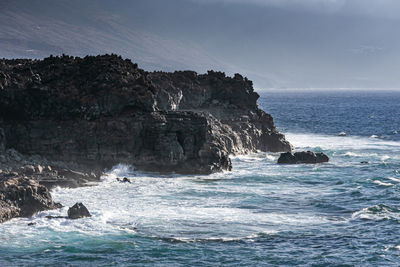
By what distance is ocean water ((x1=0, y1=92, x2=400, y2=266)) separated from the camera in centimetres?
3500

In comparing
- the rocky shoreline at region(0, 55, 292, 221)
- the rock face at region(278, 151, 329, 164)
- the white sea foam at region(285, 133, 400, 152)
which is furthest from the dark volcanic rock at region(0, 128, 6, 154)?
the white sea foam at region(285, 133, 400, 152)

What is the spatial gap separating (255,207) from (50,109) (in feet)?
87.0

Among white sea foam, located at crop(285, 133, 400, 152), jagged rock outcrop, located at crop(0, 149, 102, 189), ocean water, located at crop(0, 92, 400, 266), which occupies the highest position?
white sea foam, located at crop(285, 133, 400, 152)

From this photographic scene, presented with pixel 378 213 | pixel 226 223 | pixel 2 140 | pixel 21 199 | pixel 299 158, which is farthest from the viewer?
pixel 299 158

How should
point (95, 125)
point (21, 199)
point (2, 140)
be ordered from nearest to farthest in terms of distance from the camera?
point (21, 199)
point (2, 140)
point (95, 125)

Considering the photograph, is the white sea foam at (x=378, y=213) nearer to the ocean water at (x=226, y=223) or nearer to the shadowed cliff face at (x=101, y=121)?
the ocean water at (x=226, y=223)

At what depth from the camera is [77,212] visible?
136 feet

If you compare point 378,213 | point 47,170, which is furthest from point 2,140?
point 378,213

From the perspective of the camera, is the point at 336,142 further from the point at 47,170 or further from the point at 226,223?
the point at 226,223

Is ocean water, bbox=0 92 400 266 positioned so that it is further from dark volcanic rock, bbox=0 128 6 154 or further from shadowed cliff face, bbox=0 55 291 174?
dark volcanic rock, bbox=0 128 6 154

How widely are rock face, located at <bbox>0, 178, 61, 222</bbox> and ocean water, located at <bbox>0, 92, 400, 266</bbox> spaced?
0.78 metres

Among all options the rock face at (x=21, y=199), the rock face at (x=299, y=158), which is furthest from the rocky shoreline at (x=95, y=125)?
the rock face at (x=21, y=199)

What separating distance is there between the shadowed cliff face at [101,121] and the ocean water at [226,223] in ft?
8.28

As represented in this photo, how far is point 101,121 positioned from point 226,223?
979 inches
